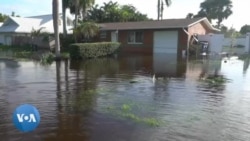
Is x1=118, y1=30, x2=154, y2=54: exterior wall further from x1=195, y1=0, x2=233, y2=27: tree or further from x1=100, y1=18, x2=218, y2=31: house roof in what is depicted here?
x1=195, y1=0, x2=233, y2=27: tree

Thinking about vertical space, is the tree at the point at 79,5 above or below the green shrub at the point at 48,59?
above

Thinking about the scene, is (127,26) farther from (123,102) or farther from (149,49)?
(123,102)

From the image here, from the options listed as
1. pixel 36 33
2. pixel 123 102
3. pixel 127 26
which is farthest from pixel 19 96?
pixel 36 33

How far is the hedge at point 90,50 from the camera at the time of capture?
24.3 metres

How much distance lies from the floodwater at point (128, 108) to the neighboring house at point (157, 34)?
16.7 meters

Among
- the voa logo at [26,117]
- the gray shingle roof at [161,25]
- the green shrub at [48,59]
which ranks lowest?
the green shrub at [48,59]

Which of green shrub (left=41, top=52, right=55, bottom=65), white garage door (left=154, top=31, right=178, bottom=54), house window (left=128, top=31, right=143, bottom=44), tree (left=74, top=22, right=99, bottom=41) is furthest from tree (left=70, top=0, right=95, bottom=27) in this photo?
green shrub (left=41, top=52, right=55, bottom=65)

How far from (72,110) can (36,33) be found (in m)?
31.3

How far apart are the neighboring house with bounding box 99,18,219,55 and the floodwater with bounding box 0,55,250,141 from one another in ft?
54.6

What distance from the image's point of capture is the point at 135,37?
34781mm

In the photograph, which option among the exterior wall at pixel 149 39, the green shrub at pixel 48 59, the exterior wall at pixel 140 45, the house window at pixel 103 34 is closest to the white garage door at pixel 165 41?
the exterior wall at pixel 149 39

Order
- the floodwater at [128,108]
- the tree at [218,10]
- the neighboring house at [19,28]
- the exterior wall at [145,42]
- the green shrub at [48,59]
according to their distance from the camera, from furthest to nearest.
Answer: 1. the tree at [218,10]
2. the neighboring house at [19,28]
3. the exterior wall at [145,42]
4. the green shrub at [48,59]
5. the floodwater at [128,108]

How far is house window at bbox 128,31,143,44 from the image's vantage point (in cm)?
3427

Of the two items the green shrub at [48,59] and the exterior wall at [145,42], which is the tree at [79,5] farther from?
the green shrub at [48,59]
